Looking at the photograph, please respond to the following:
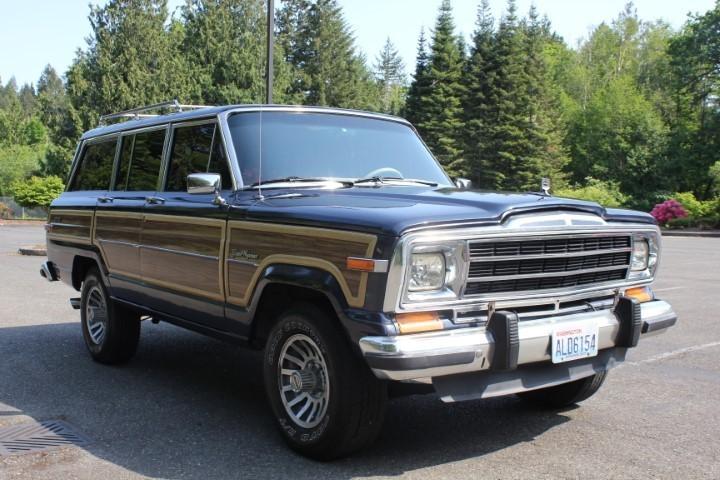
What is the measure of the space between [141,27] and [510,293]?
4644cm

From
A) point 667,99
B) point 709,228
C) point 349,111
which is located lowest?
point 709,228

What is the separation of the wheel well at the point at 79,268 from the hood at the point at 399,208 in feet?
9.63

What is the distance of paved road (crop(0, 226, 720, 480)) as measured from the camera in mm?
3980

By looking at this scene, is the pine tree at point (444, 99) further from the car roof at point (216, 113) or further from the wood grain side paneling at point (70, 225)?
the car roof at point (216, 113)

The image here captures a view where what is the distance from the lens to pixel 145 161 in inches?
240

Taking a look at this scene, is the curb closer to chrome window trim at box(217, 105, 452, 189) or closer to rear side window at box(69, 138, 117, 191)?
rear side window at box(69, 138, 117, 191)

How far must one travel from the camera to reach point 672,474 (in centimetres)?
390

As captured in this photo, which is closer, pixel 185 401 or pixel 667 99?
pixel 185 401

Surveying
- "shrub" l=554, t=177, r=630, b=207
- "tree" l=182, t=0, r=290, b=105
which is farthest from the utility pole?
"tree" l=182, t=0, r=290, b=105

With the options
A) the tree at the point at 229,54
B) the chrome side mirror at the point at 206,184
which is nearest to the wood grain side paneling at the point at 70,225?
the chrome side mirror at the point at 206,184

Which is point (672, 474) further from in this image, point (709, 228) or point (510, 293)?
point (709, 228)

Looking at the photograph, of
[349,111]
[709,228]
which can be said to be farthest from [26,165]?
[349,111]

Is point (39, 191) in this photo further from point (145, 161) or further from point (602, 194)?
point (145, 161)

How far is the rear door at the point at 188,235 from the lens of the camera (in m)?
4.80
